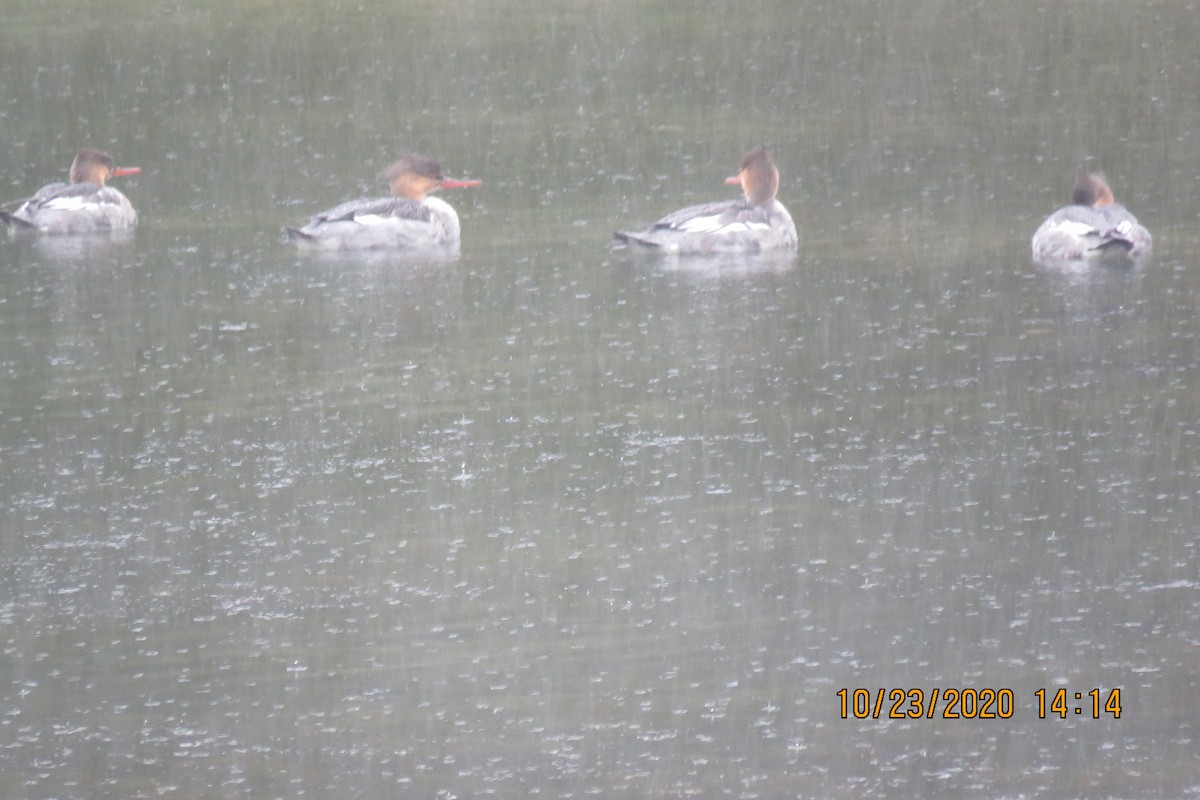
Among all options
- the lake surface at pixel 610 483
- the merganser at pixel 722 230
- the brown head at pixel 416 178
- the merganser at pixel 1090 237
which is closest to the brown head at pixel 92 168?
the lake surface at pixel 610 483

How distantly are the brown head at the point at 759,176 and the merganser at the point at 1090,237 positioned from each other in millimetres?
2082

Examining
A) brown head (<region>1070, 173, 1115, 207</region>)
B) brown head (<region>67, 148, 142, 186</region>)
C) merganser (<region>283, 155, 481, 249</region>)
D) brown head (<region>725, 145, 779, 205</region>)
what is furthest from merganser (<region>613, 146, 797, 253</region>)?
brown head (<region>67, 148, 142, 186</region>)

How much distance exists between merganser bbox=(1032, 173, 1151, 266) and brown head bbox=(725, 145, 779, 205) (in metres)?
2.08

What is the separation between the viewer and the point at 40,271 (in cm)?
1324

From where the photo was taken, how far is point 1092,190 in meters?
13.0

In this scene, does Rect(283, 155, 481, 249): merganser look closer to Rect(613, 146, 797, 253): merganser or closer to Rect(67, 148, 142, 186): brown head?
Rect(613, 146, 797, 253): merganser

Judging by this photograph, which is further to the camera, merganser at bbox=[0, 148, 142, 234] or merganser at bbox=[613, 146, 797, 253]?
merganser at bbox=[0, 148, 142, 234]

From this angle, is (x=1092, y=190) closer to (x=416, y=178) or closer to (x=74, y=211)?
(x=416, y=178)

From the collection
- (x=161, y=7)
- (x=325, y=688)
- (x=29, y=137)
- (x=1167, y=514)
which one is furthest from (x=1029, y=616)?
(x=161, y=7)

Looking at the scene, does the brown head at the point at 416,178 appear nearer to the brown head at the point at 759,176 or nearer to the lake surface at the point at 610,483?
the lake surface at the point at 610,483

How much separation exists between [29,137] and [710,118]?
6337mm

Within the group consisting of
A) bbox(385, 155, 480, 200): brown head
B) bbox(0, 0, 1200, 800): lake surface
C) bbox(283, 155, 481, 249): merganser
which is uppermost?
bbox(385, 155, 480, 200): brown head

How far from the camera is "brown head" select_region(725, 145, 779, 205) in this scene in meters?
13.9

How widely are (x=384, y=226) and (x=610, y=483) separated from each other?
5980 mm
